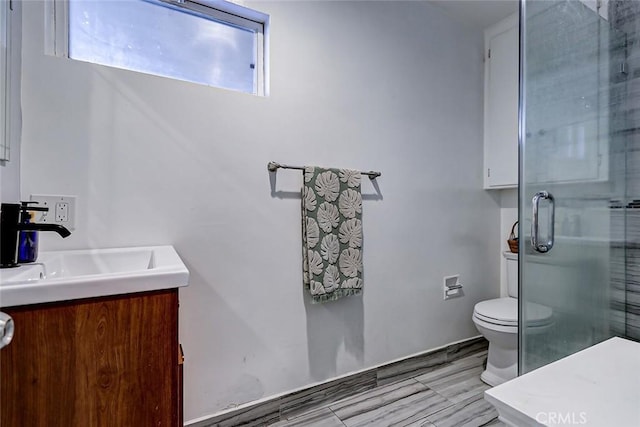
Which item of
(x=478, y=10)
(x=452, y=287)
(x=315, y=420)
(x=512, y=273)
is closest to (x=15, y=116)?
(x=315, y=420)

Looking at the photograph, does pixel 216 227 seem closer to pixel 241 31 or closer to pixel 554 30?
pixel 241 31

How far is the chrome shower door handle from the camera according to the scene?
136 cm

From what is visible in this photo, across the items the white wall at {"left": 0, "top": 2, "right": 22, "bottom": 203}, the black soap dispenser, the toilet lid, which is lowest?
the toilet lid

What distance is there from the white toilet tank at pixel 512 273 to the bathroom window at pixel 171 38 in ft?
7.21

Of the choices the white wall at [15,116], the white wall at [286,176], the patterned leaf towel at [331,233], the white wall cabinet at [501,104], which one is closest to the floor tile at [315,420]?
the white wall at [286,176]

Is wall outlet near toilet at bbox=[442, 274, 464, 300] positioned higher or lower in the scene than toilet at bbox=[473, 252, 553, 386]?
higher

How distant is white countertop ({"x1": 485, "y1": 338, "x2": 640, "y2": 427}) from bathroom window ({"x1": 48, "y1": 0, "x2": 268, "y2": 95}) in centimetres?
165

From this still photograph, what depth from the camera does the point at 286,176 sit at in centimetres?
162

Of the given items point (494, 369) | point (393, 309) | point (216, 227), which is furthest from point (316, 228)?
point (494, 369)

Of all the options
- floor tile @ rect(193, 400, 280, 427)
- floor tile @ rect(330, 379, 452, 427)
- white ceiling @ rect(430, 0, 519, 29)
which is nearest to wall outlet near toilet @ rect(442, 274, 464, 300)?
floor tile @ rect(330, 379, 452, 427)

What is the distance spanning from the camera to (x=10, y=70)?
3.38 ft

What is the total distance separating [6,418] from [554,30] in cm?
241

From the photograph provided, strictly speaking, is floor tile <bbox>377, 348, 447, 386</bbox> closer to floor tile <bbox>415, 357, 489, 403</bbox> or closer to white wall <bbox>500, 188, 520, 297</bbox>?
floor tile <bbox>415, 357, 489, 403</bbox>

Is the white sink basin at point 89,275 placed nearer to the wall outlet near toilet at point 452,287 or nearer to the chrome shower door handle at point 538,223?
the chrome shower door handle at point 538,223
